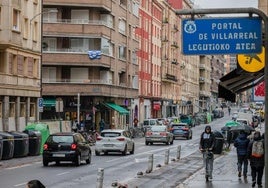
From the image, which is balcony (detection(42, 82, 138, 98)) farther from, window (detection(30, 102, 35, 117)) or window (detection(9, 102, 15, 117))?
window (detection(9, 102, 15, 117))

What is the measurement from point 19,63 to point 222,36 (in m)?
39.5

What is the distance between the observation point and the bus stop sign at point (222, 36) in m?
10.0

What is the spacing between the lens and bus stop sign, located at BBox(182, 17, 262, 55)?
10.0 meters

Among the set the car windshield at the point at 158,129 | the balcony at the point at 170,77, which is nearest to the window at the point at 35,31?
the car windshield at the point at 158,129

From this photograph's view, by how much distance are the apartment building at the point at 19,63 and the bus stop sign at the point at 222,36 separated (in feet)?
113

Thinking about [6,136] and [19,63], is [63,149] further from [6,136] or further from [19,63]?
Answer: [19,63]

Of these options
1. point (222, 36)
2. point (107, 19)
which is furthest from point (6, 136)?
point (107, 19)

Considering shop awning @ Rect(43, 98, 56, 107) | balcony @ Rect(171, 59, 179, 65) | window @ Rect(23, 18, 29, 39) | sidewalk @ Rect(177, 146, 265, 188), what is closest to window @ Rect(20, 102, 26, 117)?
window @ Rect(23, 18, 29, 39)

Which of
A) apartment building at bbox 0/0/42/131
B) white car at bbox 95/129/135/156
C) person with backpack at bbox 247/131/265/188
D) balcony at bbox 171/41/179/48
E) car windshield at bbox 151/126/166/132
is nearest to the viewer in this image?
person with backpack at bbox 247/131/265/188

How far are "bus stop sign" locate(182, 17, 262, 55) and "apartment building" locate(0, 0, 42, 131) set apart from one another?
113ft

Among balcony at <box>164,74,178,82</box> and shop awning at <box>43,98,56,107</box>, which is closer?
shop awning at <box>43,98,56,107</box>

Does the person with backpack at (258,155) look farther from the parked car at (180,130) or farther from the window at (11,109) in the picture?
the parked car at (180,130)

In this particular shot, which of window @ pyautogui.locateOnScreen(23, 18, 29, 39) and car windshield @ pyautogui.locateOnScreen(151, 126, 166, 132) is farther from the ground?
window @ pyautogui.locateOnScreen(23, 18, 29, 39)

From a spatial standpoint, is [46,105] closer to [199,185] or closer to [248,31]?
[199,185]
